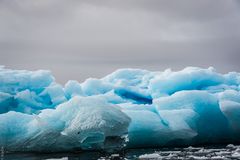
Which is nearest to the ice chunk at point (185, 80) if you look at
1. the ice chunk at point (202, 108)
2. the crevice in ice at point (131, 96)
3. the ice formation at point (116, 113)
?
the ice formation at point (116, 113)

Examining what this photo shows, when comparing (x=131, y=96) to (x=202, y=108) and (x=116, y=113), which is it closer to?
(x=202, y=108)

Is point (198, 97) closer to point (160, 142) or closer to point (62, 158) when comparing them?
point (160, 142)

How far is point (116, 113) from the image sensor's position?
13.4 metres

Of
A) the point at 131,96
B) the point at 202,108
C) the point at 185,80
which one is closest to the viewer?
the point at 202,108

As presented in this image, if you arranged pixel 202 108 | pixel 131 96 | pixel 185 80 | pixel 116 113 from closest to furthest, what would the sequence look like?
pixel 116 113, pixel 202 108, pixel 185 80, pixel 131 96

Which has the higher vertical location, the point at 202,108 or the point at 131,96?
the point at 131,96

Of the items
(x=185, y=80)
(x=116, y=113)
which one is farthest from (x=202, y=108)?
(x=116, y=113)

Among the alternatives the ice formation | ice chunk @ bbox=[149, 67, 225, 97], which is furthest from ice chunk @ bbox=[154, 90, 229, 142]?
ice chunk @ bbox=[149, 67, 225, 97]

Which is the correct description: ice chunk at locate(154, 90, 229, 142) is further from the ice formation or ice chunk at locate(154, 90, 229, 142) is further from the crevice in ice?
the crevice in ice

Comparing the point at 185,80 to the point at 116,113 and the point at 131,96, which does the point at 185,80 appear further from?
the point at 116,113

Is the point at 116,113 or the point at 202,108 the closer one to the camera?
the point at 116,113

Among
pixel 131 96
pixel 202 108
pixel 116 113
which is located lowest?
pixel 116 113

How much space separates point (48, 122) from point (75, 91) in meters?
5.08

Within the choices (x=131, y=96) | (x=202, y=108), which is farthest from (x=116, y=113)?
(x=131, y=96)
